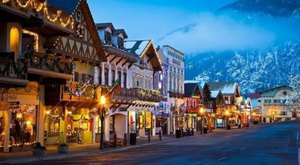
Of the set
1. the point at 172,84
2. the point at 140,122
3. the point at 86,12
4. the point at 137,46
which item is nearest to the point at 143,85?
the point at 140,122

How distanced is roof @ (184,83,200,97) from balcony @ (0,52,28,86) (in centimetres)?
5555

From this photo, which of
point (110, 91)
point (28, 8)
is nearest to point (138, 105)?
point (110, 91)

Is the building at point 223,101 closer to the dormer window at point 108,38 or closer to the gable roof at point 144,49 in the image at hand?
the gable roof at point 144,49

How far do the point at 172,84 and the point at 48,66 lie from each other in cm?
4240

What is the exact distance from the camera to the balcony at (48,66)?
29797mm

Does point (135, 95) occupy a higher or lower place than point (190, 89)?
lower

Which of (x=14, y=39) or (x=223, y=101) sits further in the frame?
(x=223, y=101)

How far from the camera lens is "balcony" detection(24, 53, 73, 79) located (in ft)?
97.8

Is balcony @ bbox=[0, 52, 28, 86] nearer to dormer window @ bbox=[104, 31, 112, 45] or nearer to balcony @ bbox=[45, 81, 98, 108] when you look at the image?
balcony @ bbox=[45, 81, 98, 108]

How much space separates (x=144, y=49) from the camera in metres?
57.7

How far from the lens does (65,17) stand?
34.0 metres

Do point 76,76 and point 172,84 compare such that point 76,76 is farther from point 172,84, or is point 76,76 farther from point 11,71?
point 172,84

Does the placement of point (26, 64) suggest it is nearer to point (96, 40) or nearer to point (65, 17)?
point (65, 17)

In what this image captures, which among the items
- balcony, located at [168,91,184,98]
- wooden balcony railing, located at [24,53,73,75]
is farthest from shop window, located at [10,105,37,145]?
balcony, located at [168,91,184,98]
